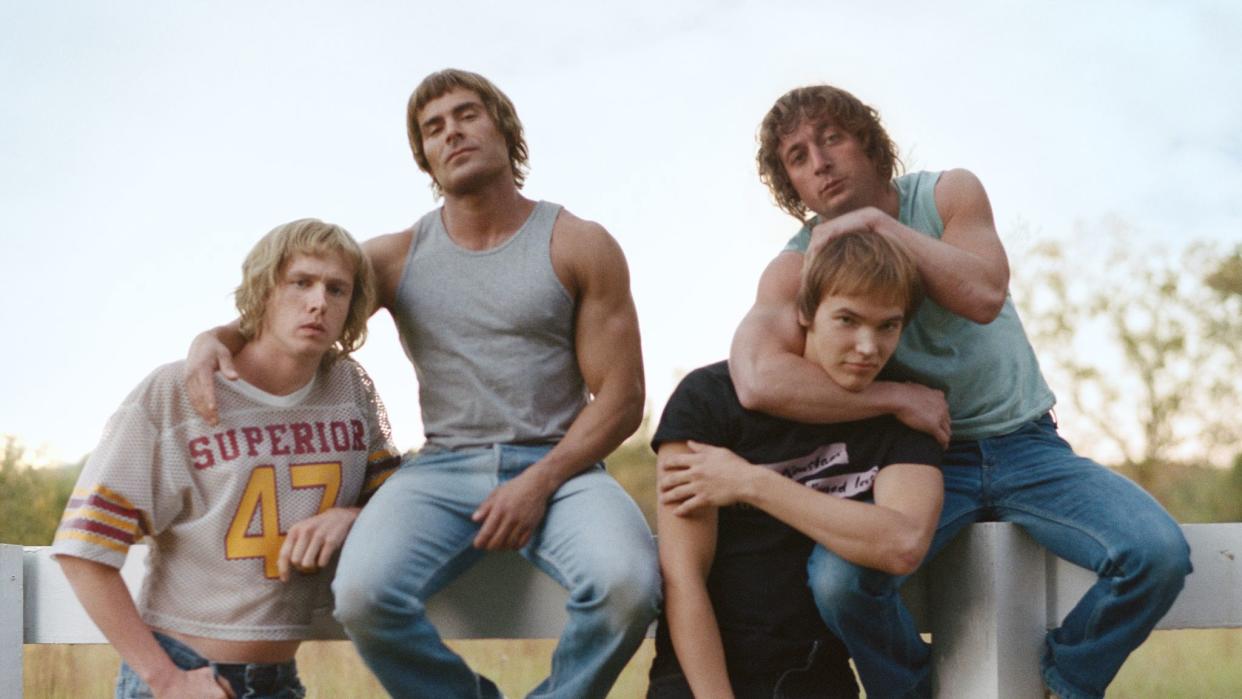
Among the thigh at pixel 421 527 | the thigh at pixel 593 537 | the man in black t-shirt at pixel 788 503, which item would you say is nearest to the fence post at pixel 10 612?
the thigh at pixel 421 527

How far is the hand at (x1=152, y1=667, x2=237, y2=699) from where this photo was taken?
2.55 m

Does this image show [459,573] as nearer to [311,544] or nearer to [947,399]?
[311,544]

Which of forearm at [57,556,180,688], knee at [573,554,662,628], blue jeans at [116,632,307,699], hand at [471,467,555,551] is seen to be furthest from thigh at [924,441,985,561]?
forearm at [57,556,180,688]

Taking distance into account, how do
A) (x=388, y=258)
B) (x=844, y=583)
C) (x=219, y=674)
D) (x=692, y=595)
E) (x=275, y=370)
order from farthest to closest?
(x=388, y=258), (x=275, y=370), (x=219, y=674), (x=692, y=595), (x=844, y=583)

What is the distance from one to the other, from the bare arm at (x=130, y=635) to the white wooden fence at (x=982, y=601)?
177 mm

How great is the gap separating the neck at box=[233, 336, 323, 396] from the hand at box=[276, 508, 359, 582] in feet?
1.03

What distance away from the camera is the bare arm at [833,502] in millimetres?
2338

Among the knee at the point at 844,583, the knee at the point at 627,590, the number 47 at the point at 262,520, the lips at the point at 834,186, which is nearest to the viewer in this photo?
the knee at the point at 844,583

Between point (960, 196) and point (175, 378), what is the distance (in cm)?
178

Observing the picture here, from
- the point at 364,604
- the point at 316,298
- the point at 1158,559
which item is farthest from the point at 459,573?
the point at 1158,559

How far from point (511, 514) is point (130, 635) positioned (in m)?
0.82

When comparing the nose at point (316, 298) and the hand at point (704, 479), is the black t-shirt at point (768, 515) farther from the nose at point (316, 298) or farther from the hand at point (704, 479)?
the nose at point (316, 298)

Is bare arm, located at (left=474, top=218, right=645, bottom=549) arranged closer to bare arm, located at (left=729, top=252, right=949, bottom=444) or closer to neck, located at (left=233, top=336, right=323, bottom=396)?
bare arm, located at (left=729, top=252, right=949, bottom=444)

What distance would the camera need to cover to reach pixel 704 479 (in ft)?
8.00
